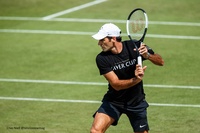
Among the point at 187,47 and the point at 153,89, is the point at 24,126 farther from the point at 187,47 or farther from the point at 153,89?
the point at 187,47

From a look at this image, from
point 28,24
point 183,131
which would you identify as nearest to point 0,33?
point 28,24

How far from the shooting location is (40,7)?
25.2 m

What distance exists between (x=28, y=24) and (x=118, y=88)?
1173cm

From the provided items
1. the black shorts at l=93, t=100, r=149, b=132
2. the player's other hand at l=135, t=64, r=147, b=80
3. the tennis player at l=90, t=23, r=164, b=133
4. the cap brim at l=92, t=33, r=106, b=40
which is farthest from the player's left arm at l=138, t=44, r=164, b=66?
the black shorts at l=93, t=100, r=149, b=132

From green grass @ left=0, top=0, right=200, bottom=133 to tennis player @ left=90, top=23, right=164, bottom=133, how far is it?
6.75 feet

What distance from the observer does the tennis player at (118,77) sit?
12.1 metres

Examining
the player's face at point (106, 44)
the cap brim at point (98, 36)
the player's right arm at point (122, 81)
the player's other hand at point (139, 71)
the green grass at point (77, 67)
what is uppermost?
the cap brim at point (98, 36)

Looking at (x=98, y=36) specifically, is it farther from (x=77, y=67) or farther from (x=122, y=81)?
(x=77, y=67)

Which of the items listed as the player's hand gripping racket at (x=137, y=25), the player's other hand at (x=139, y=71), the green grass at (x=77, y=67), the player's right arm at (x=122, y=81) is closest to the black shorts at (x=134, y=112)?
the player's right arm at (x=122, y=81)

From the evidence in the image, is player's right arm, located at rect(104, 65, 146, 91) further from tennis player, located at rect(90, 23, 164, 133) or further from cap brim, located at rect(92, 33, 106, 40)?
cap brim, located at rect(92, 33, 106, 40)

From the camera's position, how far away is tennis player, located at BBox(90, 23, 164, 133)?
1215cm

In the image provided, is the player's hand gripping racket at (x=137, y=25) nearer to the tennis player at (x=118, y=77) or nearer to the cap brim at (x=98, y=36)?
the tennis player at (x=118, y=77)

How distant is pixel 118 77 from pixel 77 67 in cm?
677

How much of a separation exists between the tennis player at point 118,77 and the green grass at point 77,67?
206cm
